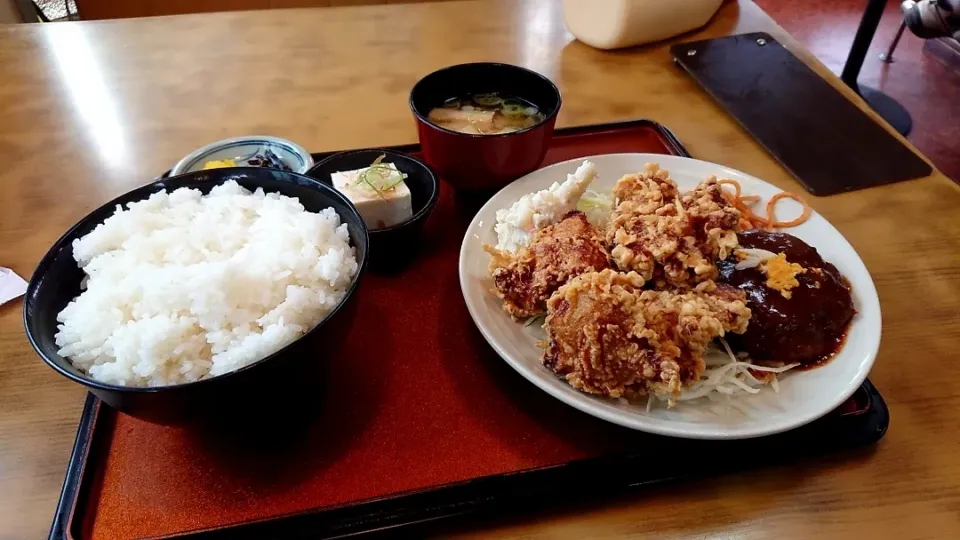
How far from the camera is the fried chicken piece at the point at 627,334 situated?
3.61ft

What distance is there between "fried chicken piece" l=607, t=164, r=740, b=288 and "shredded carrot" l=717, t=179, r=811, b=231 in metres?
0.16

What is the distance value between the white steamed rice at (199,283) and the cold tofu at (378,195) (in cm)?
17

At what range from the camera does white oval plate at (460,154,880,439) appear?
41.8 inches

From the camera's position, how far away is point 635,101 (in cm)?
215

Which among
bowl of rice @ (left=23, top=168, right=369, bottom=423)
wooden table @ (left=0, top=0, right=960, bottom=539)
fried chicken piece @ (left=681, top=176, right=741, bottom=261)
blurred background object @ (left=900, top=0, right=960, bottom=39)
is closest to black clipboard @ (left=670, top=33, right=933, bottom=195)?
wooden table @ (left=0, top=0, right=960, bottom=539)

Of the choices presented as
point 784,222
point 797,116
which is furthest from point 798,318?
point 797,116

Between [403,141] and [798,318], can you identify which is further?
[403,141]

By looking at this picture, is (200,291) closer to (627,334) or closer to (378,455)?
(378,455)

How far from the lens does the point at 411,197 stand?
1535 mm

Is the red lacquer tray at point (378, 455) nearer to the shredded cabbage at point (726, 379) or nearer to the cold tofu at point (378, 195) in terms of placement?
the shredded cabbage at point (726, 379)

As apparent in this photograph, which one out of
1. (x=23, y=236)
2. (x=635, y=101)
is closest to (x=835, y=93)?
(x=635, y=101)

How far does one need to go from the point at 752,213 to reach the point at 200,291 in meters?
1.26

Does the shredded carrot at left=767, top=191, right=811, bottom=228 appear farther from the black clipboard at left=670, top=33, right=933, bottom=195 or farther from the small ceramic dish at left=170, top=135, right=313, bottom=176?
the small ceramic dish at left=170, top=135, right=313, bottom=176

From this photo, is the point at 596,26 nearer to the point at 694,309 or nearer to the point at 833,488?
the point at 694,309
